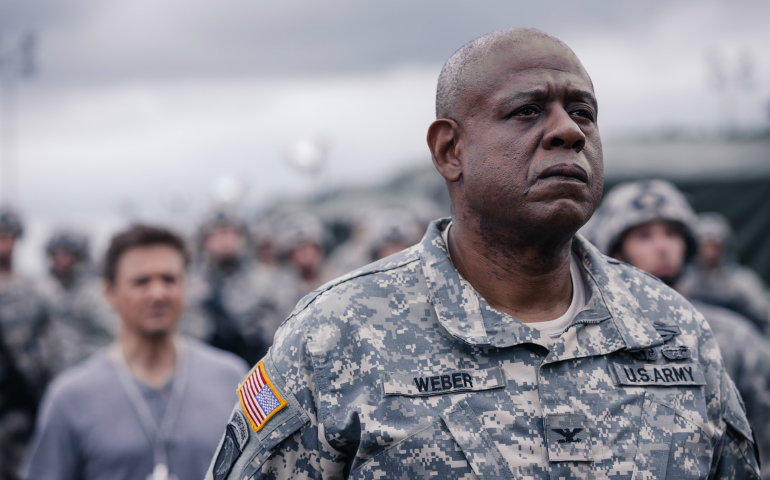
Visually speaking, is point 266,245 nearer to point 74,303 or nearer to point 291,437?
point 74,303

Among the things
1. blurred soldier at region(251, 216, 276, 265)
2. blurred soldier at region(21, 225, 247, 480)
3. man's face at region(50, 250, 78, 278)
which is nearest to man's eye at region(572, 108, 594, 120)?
blurred soldier at region(21, 225, 247, 480)

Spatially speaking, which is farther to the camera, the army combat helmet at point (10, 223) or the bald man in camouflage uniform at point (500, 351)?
the army combat helmet at point (10, 223)

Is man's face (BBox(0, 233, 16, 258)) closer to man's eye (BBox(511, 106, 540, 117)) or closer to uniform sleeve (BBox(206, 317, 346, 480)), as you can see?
uniform sleeve (BBox(206, 317, 346, 480))

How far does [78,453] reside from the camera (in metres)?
3.57

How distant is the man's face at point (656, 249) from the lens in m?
3.93

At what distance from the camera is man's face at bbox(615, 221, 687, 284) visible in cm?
393

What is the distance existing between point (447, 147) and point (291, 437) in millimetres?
985

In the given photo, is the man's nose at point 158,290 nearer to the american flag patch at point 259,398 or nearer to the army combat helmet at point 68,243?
the american flag patch at point 259,398

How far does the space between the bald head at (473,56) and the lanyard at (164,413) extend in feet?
7.68

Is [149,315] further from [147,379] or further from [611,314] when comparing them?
[611,314]

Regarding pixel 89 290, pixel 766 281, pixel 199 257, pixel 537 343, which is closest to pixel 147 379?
pixel 537 343

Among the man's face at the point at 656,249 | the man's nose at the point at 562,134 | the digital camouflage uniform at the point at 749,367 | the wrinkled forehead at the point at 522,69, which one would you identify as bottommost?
the digital camouflage uniform at the point at 749,367

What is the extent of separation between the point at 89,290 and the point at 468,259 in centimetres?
677

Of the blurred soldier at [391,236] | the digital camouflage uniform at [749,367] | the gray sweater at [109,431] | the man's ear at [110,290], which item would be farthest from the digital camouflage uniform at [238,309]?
the digital camouflage uniform at [749,367]
